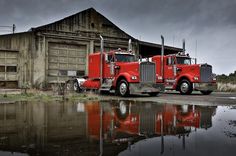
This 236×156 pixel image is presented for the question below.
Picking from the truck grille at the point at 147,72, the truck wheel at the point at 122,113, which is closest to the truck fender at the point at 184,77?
the truck grille at the point at 147,72

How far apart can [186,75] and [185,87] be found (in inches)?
29.4

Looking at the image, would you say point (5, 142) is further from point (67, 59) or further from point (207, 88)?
point (67, 59)

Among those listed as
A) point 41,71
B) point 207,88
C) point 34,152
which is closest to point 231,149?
point 34,152

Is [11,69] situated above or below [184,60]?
below

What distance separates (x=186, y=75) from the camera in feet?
60.0

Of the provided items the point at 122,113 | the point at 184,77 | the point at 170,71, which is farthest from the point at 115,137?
the point at 170,71

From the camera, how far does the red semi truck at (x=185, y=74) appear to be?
18.0 m

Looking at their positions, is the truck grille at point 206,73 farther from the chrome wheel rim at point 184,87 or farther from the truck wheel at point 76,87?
the truck wheel at point 76,87

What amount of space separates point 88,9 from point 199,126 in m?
19.9

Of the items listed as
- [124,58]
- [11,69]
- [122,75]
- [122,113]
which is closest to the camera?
[122,113]

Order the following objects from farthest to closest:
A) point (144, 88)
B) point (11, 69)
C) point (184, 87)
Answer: point (11, 69)
point (184, 87)
point (144, 88)

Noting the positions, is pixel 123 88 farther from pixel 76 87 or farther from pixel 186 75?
pixel 76 87

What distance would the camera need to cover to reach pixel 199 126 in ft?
19.2

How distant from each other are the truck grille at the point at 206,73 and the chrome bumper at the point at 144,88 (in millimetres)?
3409
